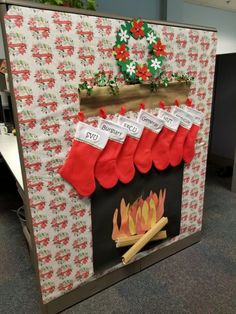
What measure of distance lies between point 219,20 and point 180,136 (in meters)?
2.30

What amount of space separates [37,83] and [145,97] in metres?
0.64

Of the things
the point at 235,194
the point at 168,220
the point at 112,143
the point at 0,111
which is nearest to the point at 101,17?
the point at 112,143

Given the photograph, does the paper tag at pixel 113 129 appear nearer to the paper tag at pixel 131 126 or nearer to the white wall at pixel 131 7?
the paper tag at pixel 131 126

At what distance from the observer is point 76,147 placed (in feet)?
4.54

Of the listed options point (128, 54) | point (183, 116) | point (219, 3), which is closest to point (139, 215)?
point (183, 116)

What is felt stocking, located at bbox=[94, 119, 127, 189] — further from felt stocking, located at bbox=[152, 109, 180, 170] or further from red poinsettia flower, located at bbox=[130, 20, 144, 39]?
red poinsettia flower, located at bbox=[130, 20, 144, 39]

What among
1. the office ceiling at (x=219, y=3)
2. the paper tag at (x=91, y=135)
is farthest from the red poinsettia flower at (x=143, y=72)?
the office ceiling at (x=219, y=3)

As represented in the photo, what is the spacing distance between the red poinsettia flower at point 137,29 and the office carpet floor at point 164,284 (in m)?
1.59

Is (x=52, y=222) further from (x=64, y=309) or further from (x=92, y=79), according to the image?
(x=92, y=79)

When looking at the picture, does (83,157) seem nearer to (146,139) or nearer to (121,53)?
(146,139)

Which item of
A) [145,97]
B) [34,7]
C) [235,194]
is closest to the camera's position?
[34,7]

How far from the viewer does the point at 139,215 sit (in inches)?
70.0

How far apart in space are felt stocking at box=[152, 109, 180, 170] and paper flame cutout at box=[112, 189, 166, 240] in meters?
0.23

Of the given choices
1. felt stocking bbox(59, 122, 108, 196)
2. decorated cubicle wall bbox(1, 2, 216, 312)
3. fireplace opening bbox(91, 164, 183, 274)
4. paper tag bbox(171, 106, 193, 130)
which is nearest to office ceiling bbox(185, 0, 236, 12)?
decorated cubicle wall bbox(1, 2, 216, 312)
